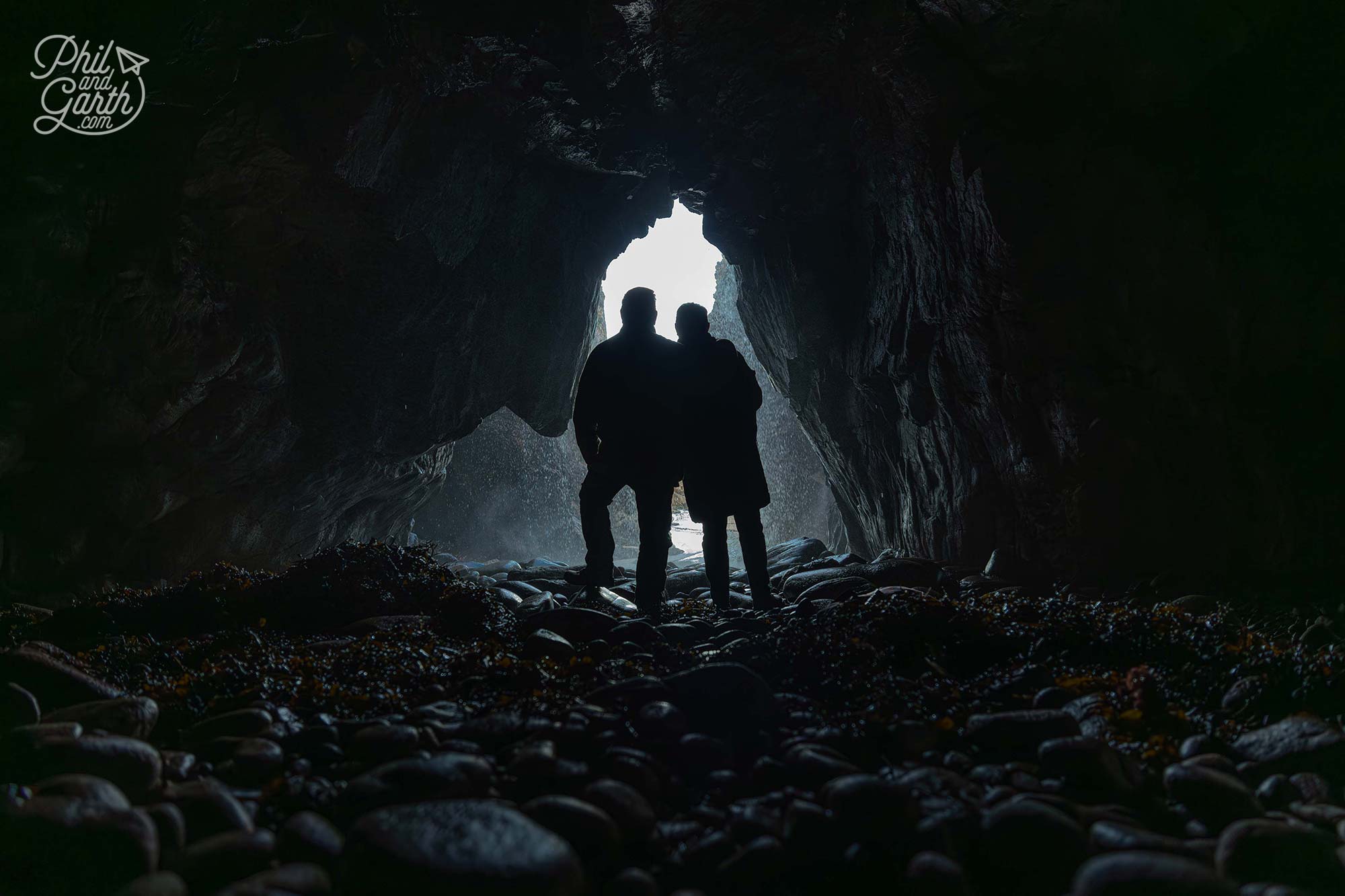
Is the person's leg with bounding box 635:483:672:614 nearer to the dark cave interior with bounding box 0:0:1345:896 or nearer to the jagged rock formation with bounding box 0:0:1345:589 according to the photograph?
the dark cave interior with bounding box 0:0:1345:896

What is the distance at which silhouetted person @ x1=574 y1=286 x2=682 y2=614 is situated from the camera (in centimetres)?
481

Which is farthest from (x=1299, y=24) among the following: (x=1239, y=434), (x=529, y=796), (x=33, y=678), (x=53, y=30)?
(x=53, y=30)

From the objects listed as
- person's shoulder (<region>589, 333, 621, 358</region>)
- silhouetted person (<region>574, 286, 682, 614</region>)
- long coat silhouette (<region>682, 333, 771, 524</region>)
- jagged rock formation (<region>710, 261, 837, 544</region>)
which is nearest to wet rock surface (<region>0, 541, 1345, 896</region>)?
silhouetted person (<region>574, 286, 682, 614</region>)

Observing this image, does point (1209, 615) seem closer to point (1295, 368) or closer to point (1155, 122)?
point (1295, 368)

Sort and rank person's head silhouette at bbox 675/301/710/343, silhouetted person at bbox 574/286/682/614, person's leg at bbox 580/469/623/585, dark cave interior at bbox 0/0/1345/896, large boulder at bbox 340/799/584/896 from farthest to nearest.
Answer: person's head silhouette at bbox 675/301/710/343 < person's leg at bbox 580/469/623/585 < silhouetted person at bbox 574/286/682/614 < dark cave interior at bbox 0/0/1345/896 < large boulder at bbox 340/799/584/896

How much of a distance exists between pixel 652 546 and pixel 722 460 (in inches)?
30.5

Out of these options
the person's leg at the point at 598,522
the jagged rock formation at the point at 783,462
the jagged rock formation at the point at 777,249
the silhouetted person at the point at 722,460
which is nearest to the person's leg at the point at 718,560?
the silhouetted person at the point at 722,460

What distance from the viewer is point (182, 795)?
1.63 meters

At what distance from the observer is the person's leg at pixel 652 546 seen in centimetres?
476

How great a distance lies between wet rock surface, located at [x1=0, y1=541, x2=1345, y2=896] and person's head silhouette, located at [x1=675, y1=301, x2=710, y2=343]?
2394 mm

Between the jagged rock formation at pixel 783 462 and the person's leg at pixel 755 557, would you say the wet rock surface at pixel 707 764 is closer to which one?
the person's leg at pixel 755 557

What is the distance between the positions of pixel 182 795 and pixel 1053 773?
85.9 inches

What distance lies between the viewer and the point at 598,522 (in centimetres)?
523

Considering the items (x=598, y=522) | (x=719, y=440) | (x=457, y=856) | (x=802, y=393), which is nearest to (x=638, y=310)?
(x=719, y=440)
